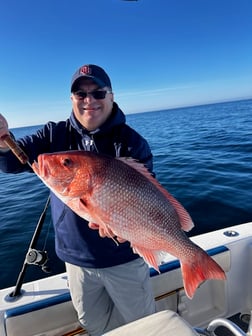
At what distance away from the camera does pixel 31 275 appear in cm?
509

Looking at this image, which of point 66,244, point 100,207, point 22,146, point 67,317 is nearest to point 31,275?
point 67,317

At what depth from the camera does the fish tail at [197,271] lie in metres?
2.05

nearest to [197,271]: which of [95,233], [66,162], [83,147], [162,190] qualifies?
[162,190]

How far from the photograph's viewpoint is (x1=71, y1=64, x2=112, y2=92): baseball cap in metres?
2.47

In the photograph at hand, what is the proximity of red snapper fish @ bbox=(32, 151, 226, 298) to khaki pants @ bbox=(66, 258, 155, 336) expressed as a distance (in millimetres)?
569

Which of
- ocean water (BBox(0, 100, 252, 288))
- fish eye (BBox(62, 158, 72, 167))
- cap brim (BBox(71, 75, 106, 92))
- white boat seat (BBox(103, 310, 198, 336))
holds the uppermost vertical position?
cap brim (BBox(71, 75, 106, 92))

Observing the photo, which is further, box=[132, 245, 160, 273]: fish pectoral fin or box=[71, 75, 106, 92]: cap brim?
box=[71, 75, 106, 92]: cap brim

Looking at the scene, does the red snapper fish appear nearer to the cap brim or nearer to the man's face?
the man's face

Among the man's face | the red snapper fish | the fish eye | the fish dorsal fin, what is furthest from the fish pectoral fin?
the man's face

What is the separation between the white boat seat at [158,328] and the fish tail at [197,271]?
0.75 feet

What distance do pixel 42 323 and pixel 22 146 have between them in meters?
1.82

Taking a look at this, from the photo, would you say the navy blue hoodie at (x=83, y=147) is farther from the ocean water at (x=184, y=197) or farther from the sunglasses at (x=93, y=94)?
the ocean water at (x=184, y=197)

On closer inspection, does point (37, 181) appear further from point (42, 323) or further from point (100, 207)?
point (100, 207)

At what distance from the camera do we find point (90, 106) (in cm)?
254
